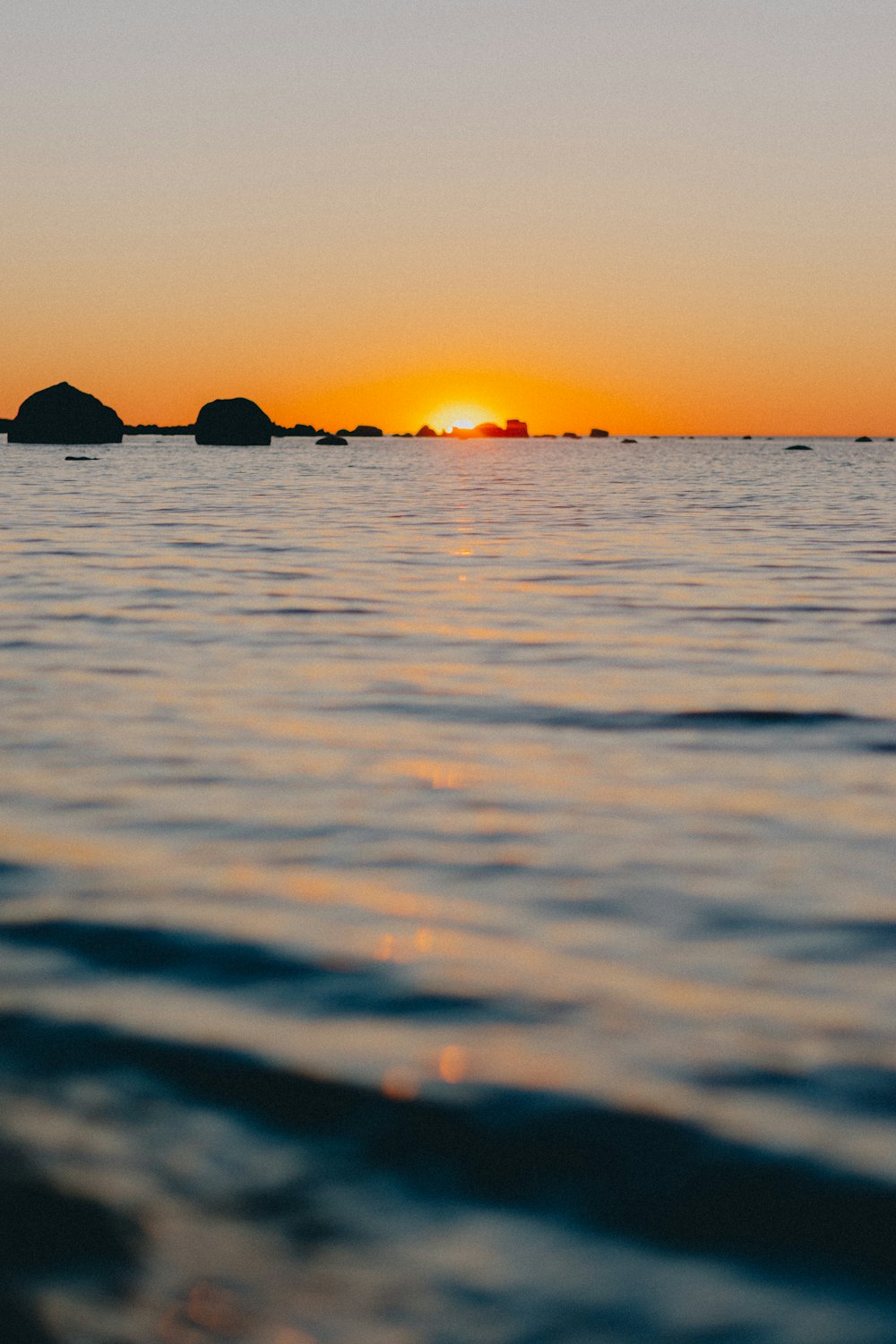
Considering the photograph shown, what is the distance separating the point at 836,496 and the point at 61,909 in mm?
37060

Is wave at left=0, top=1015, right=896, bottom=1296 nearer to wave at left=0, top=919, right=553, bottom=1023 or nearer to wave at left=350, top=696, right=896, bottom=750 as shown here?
wave at left=0, top=919, right=553, bottom=1023

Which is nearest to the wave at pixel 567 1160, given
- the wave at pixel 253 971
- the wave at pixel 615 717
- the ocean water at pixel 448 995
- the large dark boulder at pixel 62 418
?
the ocean water at pixel 448 995

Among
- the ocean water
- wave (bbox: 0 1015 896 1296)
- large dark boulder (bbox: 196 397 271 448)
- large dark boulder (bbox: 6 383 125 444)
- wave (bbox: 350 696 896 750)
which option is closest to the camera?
the ocean water

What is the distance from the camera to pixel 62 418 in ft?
356

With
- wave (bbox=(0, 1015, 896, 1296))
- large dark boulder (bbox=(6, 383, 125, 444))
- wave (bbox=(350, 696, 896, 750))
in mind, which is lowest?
wave (bbox=(0, 1015, 896, 1296))

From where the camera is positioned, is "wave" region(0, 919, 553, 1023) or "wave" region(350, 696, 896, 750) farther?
"wave" region(350, 696, 896, 750)

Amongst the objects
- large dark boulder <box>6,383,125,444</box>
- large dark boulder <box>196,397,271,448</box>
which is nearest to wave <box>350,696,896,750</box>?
large dark boulder <box>6,383,125,444</box>

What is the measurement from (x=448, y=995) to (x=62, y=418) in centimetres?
11127

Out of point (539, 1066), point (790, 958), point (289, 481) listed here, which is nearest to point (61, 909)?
point (539, 1066)

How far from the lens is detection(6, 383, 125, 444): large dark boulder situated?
108 metres

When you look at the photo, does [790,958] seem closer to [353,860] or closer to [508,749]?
[353,860]

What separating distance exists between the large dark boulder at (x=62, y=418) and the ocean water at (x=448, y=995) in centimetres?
10373

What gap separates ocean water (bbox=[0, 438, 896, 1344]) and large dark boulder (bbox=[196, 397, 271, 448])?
109477mm

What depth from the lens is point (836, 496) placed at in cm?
3897
